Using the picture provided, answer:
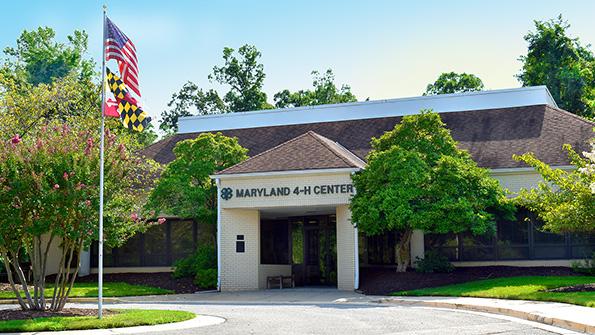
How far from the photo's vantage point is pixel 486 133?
107 feet

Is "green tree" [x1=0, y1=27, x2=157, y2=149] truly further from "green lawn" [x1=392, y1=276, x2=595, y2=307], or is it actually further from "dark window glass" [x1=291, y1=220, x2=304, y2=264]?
"green lawn" [x1=392, y1=276, x2=595, y2=307]

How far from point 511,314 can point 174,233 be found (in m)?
19.1

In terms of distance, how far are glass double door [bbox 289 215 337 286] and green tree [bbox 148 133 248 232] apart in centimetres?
366

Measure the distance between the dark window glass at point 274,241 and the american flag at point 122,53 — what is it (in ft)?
49.8

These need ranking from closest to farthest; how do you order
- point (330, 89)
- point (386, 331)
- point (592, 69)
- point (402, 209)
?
1. point (386, 331)
2. point (402, 209)
3. point (592, 69)
4. point (330, 89)

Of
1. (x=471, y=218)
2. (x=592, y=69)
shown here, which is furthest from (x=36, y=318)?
(x=592, y=69)

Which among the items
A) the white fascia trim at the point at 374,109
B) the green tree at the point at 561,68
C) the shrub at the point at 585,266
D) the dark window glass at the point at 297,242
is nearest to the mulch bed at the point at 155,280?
the dark window glass at the point at 297,242

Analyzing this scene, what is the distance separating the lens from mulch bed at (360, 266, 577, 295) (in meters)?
25.1

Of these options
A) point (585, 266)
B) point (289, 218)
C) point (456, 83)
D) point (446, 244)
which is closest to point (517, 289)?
point (585, 266)

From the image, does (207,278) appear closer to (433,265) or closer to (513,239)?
(433,265)

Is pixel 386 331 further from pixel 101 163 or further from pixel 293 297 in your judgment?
pixel 293 297

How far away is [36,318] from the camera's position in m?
17.0

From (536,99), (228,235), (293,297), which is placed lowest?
(293,297)

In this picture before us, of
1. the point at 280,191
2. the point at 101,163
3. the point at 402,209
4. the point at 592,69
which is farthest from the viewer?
the point at 592,69
